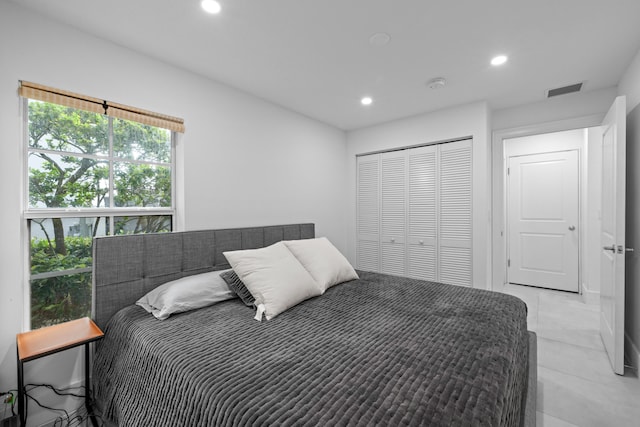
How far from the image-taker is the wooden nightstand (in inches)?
52.7

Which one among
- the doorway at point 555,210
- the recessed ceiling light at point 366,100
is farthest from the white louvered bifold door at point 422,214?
the doorway at point 555,210

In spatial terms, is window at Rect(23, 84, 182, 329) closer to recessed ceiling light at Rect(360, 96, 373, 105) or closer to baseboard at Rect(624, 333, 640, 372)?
recessed ceiling light at Rect(360, 96, 373, 105)

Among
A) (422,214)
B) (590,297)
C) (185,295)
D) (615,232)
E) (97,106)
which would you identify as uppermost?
(97,106)

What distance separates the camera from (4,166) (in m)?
1.55

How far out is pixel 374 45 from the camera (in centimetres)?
203

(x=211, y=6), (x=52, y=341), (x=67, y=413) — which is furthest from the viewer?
(x=67, y=413)

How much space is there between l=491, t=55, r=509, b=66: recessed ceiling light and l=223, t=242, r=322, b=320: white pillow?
222cm

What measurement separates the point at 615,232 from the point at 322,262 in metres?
2.26

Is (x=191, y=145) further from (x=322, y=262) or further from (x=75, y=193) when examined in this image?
(x=322, y=262)

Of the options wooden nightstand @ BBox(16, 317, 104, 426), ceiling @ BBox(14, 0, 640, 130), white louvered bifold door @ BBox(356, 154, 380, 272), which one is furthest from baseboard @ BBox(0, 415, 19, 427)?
white louvered bifold door @ BBox(356, 154, 380, 272)

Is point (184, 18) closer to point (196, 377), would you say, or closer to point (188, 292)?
point (188, 292)

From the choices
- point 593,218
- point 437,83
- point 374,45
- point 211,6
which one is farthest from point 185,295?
point 593,218

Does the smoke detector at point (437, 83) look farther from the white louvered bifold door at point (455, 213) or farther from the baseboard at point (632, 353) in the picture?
the baseboard at point (632, 353)

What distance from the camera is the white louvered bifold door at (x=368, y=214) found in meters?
3.98
